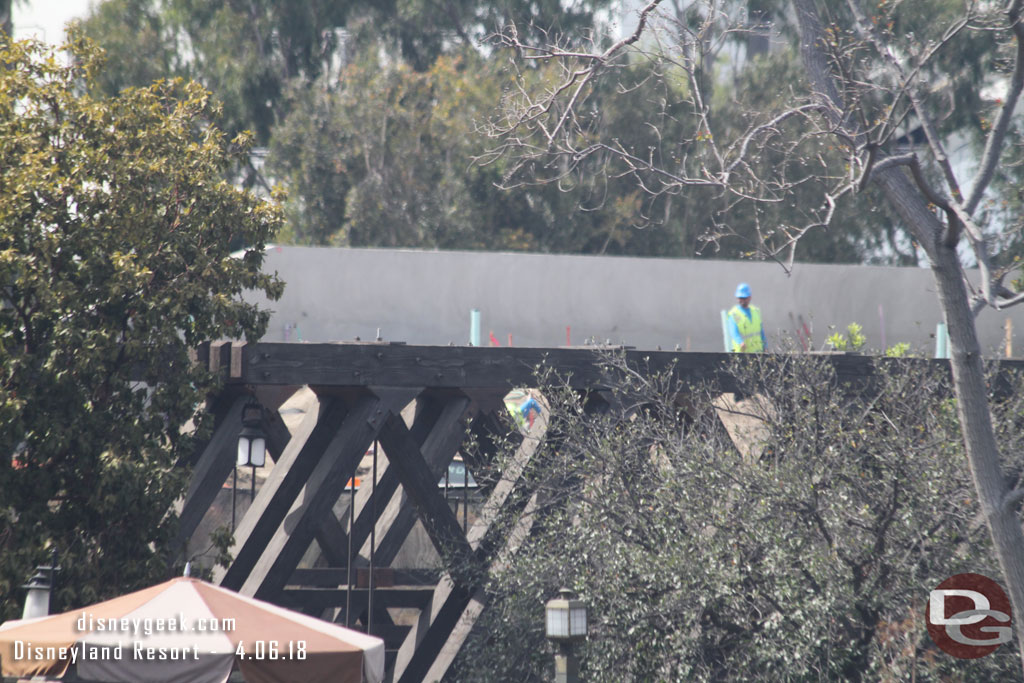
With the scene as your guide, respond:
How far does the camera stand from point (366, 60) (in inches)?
1222

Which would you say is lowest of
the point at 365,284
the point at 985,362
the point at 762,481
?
the point at 762,481

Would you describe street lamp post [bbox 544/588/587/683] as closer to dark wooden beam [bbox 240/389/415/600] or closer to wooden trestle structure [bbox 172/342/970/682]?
wooden trestle structure [bbox 172/342/970/682]

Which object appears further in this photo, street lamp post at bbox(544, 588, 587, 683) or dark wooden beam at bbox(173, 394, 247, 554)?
dark wooden beam at bbox(173, 394, 247, 554)

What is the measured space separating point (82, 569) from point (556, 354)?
12.6 feet

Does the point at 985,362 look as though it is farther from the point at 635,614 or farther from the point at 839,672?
the point at 635,614

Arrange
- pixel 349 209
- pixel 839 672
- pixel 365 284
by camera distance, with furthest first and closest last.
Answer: pixel 349 209
pixel 365 284
pixel 839 672

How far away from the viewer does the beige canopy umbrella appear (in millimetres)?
6242

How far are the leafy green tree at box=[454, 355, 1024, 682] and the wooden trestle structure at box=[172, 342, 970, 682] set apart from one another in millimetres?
489

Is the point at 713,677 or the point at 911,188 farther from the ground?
the point at 911,188

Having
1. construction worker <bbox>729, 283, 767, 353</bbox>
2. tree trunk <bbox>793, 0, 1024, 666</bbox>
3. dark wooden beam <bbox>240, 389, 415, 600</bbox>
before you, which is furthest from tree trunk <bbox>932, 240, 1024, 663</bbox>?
construction worker <bbox>729, 283, 767, 353</bbox>

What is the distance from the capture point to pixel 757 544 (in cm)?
790

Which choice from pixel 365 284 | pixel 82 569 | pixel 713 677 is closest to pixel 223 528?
pixel 82 569

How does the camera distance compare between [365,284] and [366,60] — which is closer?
[365,284]

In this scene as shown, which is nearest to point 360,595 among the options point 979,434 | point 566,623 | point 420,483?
point 420,483
